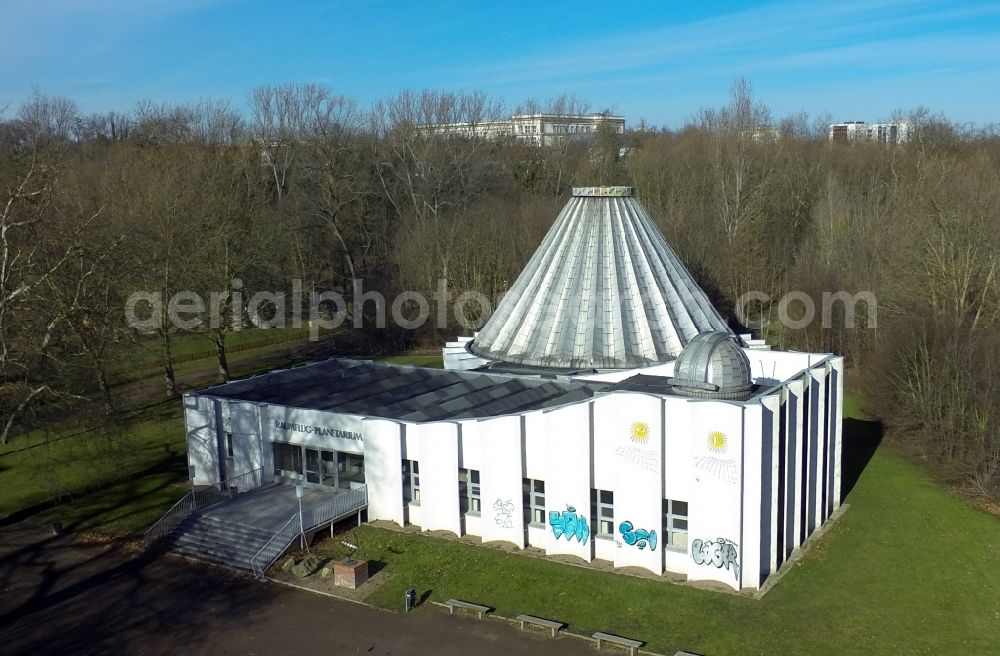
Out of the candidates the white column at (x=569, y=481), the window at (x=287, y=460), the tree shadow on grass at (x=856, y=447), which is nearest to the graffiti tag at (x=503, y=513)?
the white column at (x=569, y=481)

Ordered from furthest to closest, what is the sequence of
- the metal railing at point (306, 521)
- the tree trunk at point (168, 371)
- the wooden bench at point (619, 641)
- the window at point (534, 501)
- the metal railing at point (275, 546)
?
the tree trunk at point (168, 371) < the window at point (534, 501) < the metal railing at point (306, 521) < the metal railing at point (275, 546) < the wooden bench at point (619, 641)

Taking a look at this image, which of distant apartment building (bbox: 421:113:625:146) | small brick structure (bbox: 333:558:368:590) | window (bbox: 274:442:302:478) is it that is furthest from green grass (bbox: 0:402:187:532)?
distant apartment building (bbox: 421:113:625:146)

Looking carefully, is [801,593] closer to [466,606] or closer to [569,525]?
[569,525]

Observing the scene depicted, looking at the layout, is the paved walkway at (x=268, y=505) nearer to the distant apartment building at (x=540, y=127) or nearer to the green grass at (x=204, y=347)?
the green grass at (x=204, y=347)

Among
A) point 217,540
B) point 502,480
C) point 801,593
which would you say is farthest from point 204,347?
point 801,593

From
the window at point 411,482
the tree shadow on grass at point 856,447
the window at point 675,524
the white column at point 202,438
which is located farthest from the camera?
the tree shadow on grass at point 856,447

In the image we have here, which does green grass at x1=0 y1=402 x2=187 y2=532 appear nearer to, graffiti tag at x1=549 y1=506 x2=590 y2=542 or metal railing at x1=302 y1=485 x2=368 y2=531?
metal railing at x1=302 y1=485 x2=368 y2=531
